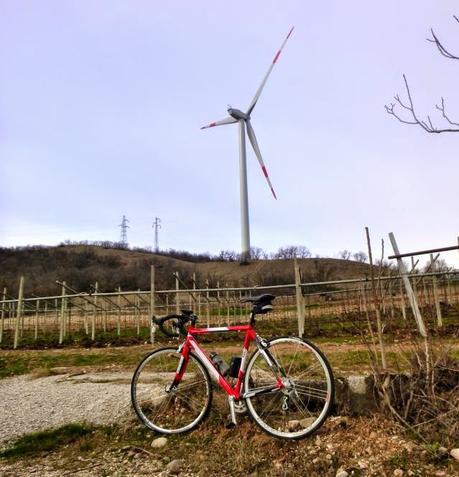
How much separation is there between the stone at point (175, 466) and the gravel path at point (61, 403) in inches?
41.8

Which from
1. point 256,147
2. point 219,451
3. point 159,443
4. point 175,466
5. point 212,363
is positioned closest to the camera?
point 175,466

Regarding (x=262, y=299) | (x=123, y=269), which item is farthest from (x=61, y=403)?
(x=123, y=269)

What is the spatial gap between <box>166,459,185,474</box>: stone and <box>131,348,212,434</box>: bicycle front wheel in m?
0.62

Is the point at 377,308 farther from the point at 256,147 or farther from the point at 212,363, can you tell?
the point at 256,147

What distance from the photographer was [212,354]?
150 inches

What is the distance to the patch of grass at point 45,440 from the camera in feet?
12.1

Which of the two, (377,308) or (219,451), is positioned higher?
(377,308)

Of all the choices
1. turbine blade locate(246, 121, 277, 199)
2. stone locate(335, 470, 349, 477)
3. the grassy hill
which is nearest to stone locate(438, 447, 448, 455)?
stone locate(335, 470, 349, 477)

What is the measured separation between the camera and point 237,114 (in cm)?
2784

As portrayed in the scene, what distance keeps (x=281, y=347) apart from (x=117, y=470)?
57.2 inches

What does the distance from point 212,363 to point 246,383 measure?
39 cm

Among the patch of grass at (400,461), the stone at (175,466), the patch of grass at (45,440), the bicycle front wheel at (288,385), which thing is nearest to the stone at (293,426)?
the bicycle front wheel at (288,385)

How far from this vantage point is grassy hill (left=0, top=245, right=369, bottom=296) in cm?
4491

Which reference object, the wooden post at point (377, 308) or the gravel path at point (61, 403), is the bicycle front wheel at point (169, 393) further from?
the wooden post at point (377, 308)
